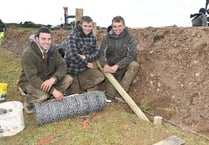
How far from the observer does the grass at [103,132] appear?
5047 mm

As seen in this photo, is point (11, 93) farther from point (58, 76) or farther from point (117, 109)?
point (117, 109)

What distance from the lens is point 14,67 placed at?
11508mm

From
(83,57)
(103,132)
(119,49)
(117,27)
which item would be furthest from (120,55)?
(103,132)

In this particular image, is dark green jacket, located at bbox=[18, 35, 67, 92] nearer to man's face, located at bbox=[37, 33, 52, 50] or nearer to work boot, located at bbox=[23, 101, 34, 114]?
man's face, located at bbox=[37, 33, 52, 50]

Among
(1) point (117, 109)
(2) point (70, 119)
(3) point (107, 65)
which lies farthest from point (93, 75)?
(2) point (70, 119)

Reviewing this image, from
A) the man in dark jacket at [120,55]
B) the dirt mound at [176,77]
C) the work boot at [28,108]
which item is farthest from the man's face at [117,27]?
the work boot at [28,108]

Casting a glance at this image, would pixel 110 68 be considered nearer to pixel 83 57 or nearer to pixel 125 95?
pixel 83 57

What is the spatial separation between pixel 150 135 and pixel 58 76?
234 cm

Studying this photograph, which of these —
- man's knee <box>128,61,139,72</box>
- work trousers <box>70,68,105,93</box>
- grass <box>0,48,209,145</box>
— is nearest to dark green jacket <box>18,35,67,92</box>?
grass <box>0,48,209,145</box>

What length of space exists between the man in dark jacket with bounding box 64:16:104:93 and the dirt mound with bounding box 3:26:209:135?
1175 millimetres

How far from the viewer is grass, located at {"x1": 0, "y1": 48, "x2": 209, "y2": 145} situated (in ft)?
16.6

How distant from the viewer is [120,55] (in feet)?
23.7

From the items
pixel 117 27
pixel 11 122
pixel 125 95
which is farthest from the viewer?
pixel 117 27

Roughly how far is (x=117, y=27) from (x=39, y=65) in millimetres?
2075
